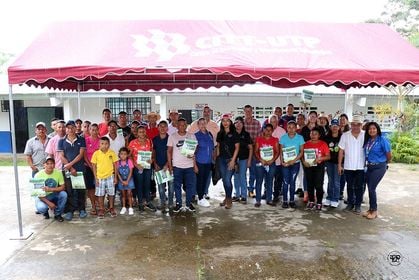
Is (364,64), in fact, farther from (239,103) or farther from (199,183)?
(239,103)

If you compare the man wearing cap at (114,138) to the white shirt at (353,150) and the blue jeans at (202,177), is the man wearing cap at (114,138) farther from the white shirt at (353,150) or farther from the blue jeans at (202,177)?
the white shirt at (353,150)

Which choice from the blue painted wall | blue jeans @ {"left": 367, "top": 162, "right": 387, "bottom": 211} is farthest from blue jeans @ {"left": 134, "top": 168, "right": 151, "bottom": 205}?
the blue painted wall

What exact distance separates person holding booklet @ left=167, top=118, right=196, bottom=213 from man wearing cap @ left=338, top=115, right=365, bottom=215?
2415 millimetres

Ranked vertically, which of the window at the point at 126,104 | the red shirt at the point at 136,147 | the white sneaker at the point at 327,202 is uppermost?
the window at the point at 126,104

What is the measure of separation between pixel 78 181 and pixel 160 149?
134 cm

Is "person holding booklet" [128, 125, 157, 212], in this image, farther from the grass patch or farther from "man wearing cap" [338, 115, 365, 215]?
the grass patch

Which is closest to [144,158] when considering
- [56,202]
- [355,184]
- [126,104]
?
[56,202]

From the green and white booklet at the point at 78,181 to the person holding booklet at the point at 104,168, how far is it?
207mm

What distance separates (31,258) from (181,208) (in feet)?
8.03

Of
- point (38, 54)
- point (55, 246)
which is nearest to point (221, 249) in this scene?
point (55, 246)

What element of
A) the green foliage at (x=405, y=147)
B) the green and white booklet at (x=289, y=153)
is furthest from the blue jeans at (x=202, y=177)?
the green foliage at (x=405, y=147)

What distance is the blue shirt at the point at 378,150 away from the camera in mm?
5398

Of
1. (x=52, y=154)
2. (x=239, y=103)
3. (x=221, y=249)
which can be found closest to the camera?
(x=221, y=249)

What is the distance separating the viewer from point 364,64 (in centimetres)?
442
